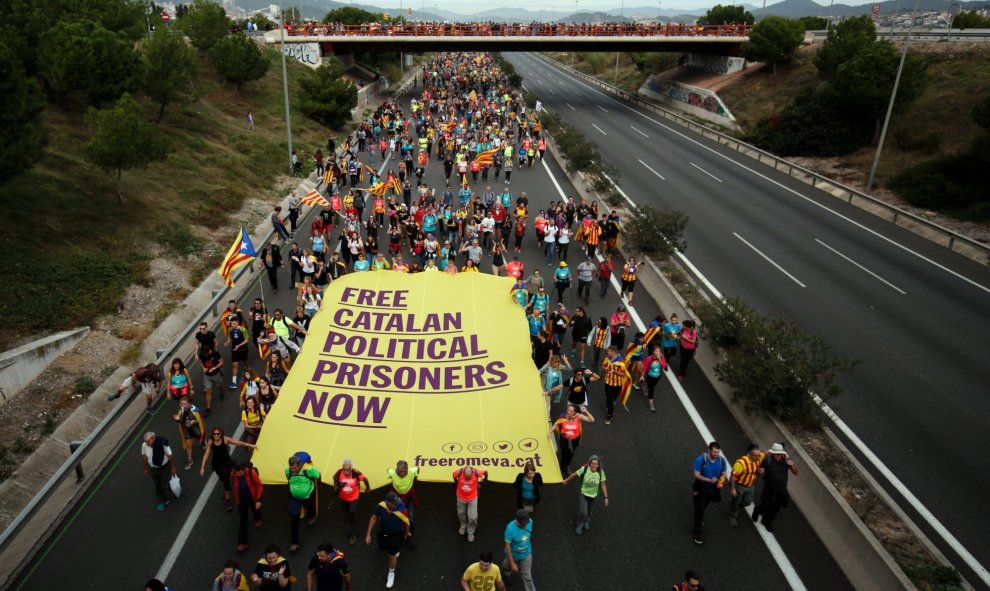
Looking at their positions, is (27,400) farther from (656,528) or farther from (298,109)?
(298,109)

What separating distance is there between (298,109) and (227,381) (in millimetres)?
34841

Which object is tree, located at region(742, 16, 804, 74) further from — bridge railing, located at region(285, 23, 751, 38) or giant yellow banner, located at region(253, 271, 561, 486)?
giant yellow banner, located at region(253, 271, 561, 486)

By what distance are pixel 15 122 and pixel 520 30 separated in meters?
54.0

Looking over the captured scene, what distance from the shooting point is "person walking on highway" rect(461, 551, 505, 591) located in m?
7.14

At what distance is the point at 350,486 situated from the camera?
8.70 metres

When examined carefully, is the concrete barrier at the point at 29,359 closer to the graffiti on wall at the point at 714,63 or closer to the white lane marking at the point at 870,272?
the white lane marking at the point at 870,272

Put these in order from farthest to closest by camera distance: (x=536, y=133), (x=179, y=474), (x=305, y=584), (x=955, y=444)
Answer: (x=536, y=133) → (x=955, y=444) → (x=179, y=474) → (x=305, y=584)

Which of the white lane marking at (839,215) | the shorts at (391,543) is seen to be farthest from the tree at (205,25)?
the shorts at (391,543)

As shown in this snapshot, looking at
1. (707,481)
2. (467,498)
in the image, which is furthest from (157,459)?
(707,481)

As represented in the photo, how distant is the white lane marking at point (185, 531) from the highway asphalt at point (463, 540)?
4 centimetres

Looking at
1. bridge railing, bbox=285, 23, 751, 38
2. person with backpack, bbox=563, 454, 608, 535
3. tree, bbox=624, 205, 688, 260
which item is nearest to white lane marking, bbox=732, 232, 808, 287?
tree, bbox=624, 205, 688, 260

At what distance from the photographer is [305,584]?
27.2 feet

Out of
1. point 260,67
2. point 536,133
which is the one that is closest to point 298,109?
point 260,67

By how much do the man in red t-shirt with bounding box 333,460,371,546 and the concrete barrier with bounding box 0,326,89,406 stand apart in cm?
818
